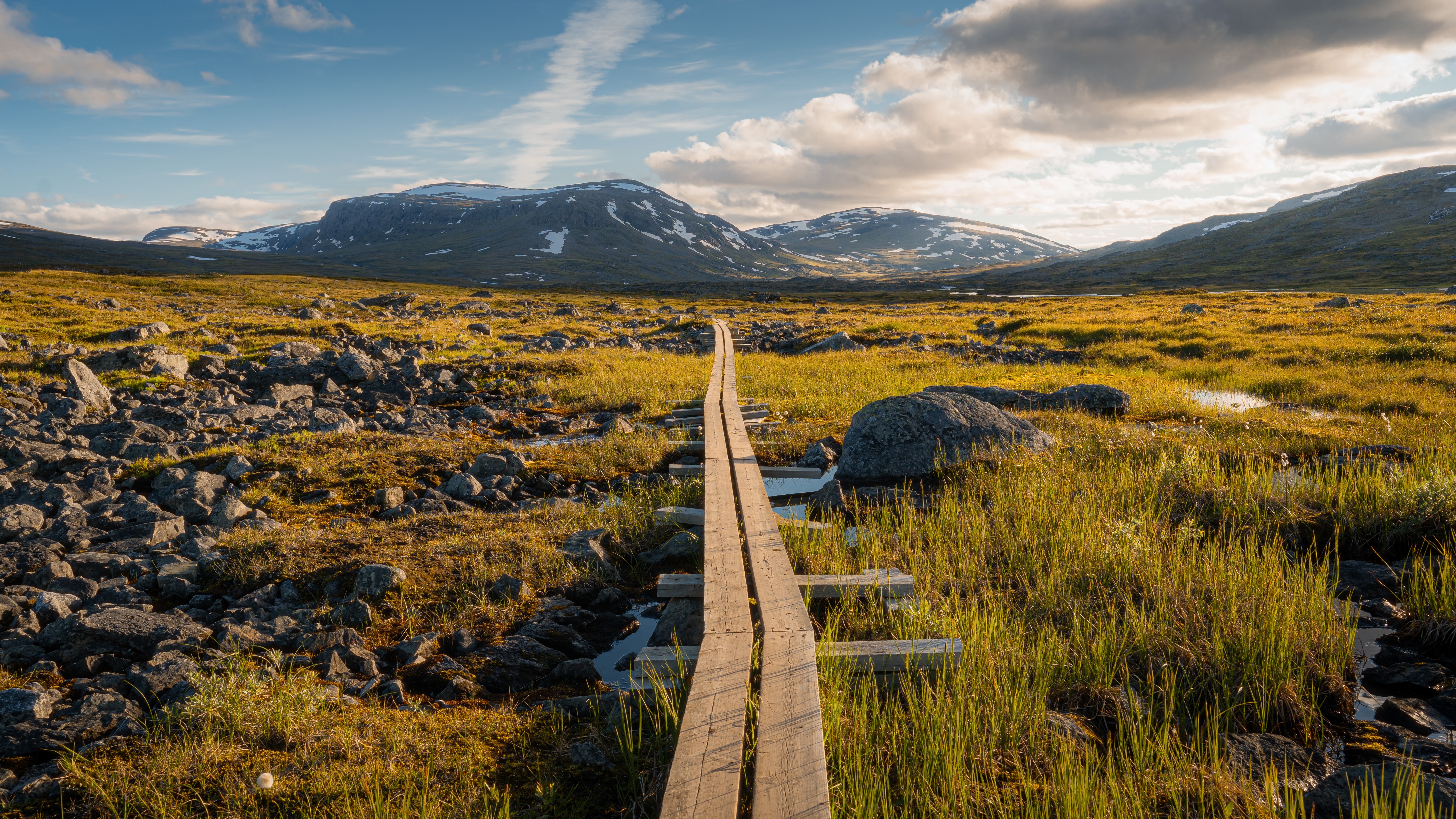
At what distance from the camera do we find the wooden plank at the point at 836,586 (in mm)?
4645

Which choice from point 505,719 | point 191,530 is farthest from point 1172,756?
point 191,530

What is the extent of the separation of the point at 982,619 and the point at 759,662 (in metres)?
1.61

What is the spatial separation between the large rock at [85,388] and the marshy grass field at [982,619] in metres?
5.76

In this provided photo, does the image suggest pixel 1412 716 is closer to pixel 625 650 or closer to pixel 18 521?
pixel 625 650

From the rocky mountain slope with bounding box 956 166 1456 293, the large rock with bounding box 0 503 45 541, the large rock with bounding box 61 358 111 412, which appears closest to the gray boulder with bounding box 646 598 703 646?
the large rock with bounding box 0 503 45 541

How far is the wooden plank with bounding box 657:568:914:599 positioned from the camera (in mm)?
4645

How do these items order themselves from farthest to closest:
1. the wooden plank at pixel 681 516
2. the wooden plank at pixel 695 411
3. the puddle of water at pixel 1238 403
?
the wooden plank at pixel 695 411
the puddle of water at pixel 1238 403
the wooden plank at pixel 681 516

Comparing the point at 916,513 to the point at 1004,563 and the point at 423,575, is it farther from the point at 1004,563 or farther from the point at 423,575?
the point at 423,575

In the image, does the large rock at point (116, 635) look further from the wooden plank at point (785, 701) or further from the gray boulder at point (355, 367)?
the gray boulder at point (355, 367)

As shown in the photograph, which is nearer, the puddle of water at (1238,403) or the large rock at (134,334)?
the puddle of water at (1238,403)

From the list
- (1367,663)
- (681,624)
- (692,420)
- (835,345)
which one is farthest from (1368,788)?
(835,345)

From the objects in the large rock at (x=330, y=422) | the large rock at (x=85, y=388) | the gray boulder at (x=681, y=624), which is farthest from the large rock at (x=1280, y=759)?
the large rock at (x=85, y=388)

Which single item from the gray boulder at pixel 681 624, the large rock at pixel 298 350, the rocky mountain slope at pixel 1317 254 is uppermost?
the rocky mountain slope at pixel 1317 254

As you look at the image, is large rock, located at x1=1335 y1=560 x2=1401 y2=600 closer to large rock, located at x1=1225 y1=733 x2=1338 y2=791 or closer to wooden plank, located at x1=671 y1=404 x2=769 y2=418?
large rock, located at x1=1225 y1=733 x2=1338 y2=791
